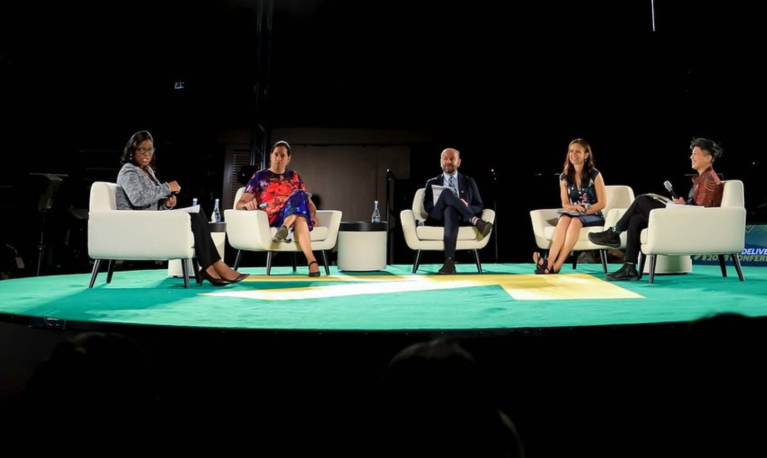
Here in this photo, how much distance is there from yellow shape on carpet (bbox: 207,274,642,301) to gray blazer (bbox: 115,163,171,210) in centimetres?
90

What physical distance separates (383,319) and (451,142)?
7.28 metres

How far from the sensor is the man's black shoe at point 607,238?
15.4 feet

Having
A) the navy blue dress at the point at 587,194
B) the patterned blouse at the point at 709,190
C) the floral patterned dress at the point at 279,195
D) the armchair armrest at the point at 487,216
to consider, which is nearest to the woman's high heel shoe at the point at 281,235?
the floral patterned dress at the point at 279,195

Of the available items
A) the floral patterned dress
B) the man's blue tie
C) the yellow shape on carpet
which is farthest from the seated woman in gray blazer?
the man's blue tie

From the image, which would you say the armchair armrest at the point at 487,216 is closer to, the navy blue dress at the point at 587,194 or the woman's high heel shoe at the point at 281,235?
the navy blue dress at the point at 587,194

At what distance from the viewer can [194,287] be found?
4039 mm

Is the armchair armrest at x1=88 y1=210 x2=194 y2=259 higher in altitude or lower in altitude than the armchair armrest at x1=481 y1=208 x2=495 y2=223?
lower

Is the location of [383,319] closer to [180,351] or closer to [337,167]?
[180,351]

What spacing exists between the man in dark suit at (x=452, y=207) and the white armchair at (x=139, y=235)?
7.54 feet

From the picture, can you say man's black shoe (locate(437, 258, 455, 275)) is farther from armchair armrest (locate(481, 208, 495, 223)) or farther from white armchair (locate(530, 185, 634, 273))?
white armchair (locate(530, 185, 634, 273))

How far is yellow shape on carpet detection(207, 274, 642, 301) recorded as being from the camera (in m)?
3.40

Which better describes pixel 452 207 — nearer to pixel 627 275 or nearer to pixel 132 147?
pixel 627 275

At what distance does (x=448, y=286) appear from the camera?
4.03m

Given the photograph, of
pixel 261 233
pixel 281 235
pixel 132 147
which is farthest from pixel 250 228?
pixel 132 147
